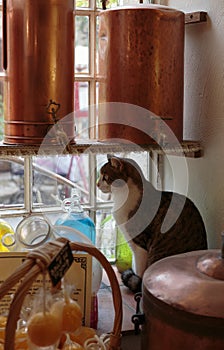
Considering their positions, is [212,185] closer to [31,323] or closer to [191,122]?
[191,122]

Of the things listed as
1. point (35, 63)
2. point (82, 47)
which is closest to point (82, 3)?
point (82, 47)

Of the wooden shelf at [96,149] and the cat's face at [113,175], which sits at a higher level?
the wooden shelf at [96,149]

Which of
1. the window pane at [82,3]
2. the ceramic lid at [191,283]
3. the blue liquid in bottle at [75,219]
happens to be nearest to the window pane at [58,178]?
the blue liquid in bottle at [75,219]

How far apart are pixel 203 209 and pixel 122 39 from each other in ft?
1.43

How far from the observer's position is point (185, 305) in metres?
0.72

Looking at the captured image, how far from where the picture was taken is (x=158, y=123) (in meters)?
1.13

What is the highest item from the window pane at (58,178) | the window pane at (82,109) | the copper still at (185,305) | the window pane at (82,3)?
the window pane at (82,3)

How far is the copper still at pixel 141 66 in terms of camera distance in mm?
1097

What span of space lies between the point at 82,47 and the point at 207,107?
1.37 feet

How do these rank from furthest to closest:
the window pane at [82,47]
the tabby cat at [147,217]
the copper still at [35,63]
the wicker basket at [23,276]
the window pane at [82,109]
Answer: the window pane at [82,47]
the window pane at [82,109]
the tabby cat at [147,217]
the copper still at [35,63]
the wicker basket at [23,276]

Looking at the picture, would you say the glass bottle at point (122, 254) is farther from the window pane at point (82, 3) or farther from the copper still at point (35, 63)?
the window pane at point (82, 3)

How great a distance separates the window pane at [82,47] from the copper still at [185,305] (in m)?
0.72

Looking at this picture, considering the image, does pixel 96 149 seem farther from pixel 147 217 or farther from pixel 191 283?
pixel 191 283

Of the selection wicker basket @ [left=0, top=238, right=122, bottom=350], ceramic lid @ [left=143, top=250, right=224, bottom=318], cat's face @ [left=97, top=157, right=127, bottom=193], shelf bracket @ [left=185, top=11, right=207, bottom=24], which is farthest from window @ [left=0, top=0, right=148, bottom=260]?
wicker basket @ [left=0, top=238, right=122, bottom=350]
